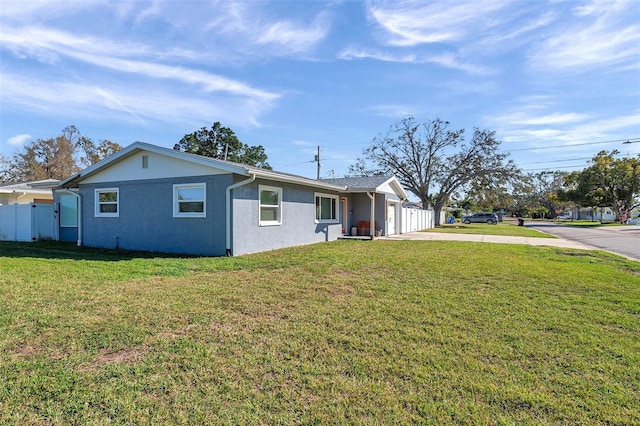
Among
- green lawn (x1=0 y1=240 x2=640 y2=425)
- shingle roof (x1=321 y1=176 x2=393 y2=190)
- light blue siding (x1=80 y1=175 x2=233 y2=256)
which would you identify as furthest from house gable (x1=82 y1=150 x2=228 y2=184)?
shingle roof (x1=321 y1=176 x2=393 y2=190)

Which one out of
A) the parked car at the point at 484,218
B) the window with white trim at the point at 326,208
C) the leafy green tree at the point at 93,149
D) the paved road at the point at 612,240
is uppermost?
the leafy green tree at the point at 93,149

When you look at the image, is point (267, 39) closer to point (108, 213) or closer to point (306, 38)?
point (306, 38)

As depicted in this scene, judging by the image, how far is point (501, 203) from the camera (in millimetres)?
37812

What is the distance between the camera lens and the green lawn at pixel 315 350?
2576 millimetres

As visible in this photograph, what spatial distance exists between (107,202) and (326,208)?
28.8 ft

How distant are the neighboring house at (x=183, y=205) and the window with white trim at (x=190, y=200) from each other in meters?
0.03

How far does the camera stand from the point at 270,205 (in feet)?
38.5

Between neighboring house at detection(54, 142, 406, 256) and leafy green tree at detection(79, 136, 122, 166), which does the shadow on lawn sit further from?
leafy green tree at detection(79, 136, 122, 166)

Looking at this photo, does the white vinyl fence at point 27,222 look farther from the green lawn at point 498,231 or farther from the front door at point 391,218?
the green lawn at point 498,231

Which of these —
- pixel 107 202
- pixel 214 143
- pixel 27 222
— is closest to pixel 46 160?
pixel 214 143

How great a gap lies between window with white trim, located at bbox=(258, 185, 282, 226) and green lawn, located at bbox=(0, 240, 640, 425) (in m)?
4.52

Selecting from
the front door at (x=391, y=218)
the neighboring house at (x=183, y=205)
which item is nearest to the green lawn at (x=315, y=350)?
the neighboring house at (x=183, y=205)

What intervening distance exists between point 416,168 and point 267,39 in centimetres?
3025

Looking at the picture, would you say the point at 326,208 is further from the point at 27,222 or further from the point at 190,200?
the point at 27,222
